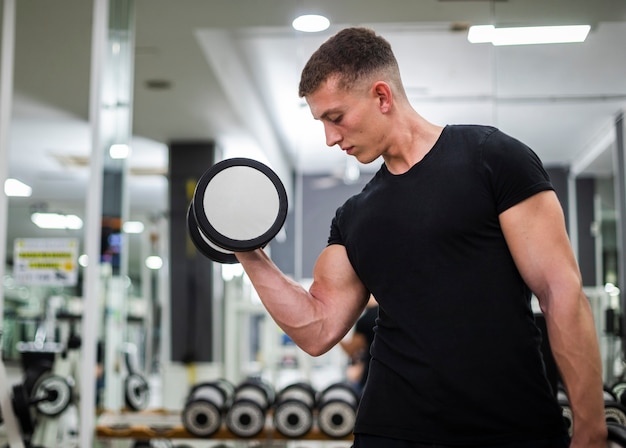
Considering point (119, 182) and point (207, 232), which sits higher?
point (119, 182)

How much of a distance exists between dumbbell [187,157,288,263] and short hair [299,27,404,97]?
0.59 ft

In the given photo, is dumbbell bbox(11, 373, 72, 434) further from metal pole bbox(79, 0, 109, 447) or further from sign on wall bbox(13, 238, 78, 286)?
sign on wall bbox(13, 238, 78, 286)

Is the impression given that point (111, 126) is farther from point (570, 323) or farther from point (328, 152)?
point (570, 323)

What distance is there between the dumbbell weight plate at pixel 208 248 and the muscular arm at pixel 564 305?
0.52 metres

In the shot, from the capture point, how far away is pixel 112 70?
3732 millimetres

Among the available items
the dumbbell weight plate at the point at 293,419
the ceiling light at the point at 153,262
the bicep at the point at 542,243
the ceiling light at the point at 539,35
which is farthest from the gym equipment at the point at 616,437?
the ceiling light at the point at 153,262

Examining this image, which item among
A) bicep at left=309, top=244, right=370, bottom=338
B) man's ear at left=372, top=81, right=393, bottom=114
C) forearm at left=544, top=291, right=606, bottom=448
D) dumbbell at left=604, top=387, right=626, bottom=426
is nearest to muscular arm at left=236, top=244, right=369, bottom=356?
bicep at left=309, top=244, right=370, bottom=338

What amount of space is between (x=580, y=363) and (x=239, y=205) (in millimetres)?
594

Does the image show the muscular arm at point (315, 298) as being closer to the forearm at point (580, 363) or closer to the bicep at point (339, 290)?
the bicep at point (339, 290)

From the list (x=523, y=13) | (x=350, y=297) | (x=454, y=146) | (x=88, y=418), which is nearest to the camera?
(x=454, y=146)

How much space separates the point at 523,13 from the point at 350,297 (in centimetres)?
269

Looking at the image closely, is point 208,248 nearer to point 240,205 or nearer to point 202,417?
point 240,205

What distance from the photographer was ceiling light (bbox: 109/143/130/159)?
12.2 feet

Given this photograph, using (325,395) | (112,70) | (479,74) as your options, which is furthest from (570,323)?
(112,70)
